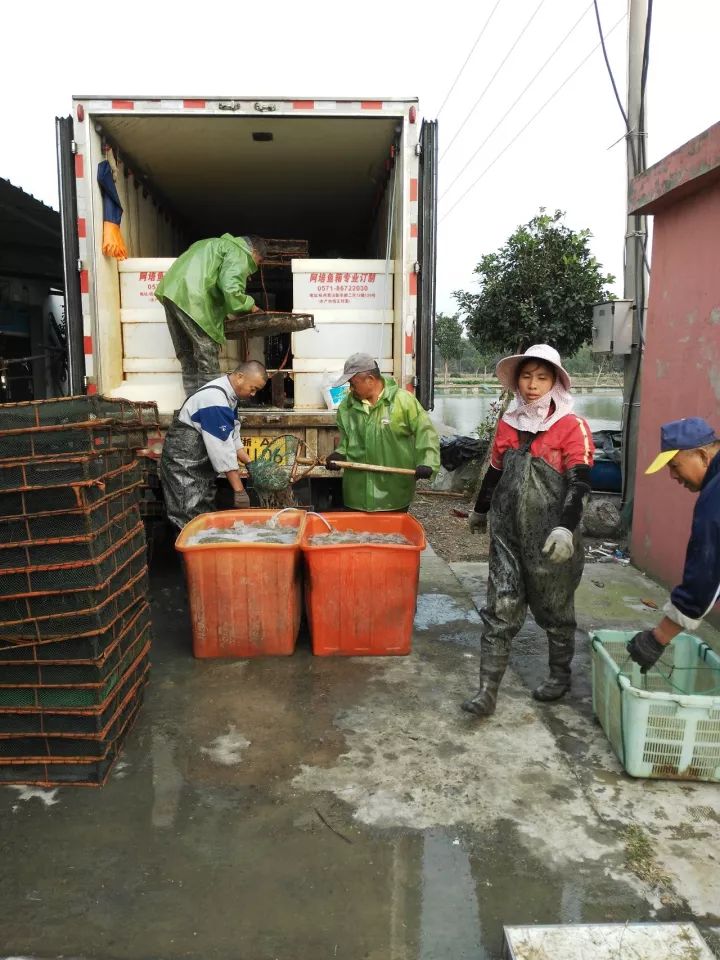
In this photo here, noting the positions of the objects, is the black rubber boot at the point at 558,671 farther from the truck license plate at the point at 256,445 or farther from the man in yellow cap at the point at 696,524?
the truck license plate at the point at 256,445

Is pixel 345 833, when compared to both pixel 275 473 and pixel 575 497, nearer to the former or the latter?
pixel 575 497

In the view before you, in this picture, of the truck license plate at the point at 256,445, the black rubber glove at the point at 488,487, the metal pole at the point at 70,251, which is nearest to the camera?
the black rubber glove at the point at 488,487

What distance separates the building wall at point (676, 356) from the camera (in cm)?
453

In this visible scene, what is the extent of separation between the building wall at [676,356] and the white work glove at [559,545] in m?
2.06

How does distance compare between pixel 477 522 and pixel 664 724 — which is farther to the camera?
pixel 477 522

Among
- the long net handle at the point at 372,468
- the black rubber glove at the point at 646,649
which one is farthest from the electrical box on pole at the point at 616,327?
the black rubber glove at the point at 646,649

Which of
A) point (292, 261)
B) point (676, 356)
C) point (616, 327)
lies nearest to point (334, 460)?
point (292, 261)

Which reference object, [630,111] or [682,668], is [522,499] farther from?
[630,111]

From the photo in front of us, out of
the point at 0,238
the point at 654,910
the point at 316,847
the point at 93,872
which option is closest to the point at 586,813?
the point at 654,910

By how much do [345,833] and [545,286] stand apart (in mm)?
7936

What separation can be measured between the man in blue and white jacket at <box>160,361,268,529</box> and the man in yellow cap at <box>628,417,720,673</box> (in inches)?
102

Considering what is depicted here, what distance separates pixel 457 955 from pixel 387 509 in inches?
108

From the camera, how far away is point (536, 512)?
3217mm

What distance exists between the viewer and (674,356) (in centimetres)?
504
